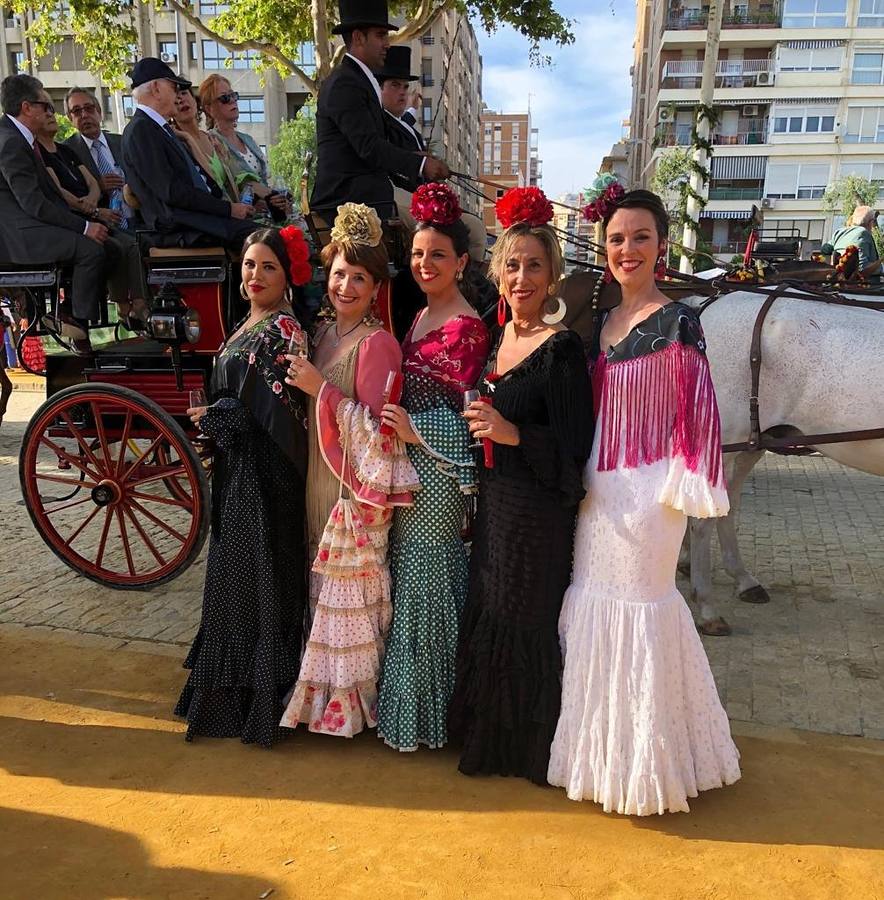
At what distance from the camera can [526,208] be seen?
9.08ft

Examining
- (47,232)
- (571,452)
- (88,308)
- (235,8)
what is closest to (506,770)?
(571,452)

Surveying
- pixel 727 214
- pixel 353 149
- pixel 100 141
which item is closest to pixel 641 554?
pixel 353 149

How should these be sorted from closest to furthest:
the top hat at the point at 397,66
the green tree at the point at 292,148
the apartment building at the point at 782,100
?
the top hat at the point at 397,66 < the green tree at the point at 292,148 < the apartment building at the point at 782,100

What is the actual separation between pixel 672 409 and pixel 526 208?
34.7 inches

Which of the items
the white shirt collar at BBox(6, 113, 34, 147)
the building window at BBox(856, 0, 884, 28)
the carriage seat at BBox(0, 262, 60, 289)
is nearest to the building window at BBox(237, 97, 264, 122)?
the building window at BBox(856, 0, 884, 28)

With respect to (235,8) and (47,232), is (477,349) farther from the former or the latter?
(235,8)

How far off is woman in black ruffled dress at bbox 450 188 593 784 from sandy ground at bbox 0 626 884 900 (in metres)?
0.25

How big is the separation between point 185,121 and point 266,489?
2839mm

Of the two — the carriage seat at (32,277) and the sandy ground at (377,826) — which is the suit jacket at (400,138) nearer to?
the carriage seat at (32,277)

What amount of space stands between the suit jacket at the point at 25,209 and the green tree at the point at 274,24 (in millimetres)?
6712

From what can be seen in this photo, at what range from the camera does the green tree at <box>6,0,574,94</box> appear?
443 inches

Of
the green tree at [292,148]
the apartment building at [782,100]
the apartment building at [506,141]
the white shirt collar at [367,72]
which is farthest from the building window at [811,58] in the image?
the apartment building at [506,141]

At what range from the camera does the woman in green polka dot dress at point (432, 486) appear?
9.82ft

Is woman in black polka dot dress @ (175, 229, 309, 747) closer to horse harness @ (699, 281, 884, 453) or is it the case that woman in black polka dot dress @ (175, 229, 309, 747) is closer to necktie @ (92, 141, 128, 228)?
horse harness @ (699, 281, 884, 453)
